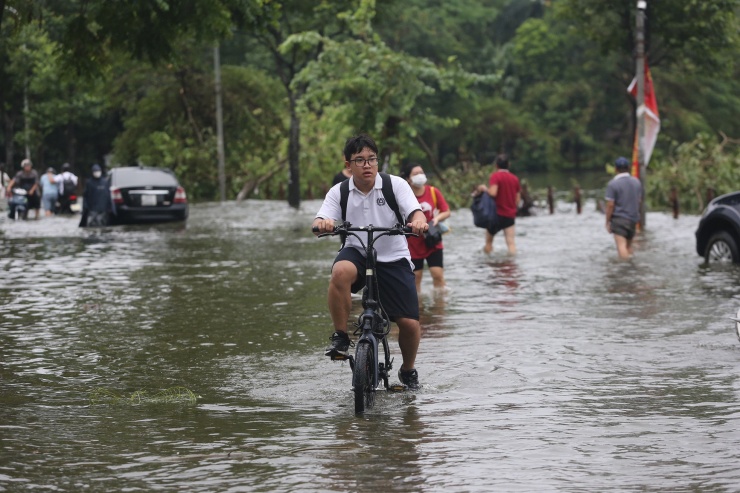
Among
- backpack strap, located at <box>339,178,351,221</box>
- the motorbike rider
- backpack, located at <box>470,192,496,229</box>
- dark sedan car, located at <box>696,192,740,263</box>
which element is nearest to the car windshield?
the motorbike rider

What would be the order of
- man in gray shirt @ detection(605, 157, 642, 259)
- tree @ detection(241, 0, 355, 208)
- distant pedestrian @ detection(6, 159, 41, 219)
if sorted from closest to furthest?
man in gray shirt @ detection(605, 157, 642, 259)
distant pedestrian @ detection(6, 159, 41, 219)
tree @ detection(241, 0, 355, 208)

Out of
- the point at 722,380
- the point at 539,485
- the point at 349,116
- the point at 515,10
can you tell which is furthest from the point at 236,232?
the point at 515,10

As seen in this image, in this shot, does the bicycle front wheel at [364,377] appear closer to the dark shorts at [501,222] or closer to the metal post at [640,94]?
the dark shorts at [501,222]

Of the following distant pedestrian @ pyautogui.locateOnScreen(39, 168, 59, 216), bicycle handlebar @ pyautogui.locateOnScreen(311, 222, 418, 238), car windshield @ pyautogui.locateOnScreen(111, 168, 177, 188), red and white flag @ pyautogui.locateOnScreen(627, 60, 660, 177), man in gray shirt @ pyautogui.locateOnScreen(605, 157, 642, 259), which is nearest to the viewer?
bicycle handlebar @ pyautogui.locateOnScreen(311, 222, 418, 238)

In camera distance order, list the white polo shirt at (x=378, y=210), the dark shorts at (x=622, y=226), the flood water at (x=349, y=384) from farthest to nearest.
Answer: the dark shorts at (x=622, y=226), the white polo shirt at (x=378, y=210), the flood water at (x=349, y=384)

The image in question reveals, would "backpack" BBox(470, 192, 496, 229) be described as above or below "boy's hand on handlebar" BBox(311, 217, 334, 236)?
below

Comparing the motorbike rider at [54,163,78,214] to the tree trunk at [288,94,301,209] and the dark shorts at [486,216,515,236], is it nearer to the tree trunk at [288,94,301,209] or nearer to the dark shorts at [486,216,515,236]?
the tree trunk at [288,94,301,209]

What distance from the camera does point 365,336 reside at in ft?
29.3

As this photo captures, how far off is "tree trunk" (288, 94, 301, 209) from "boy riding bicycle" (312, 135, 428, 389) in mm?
34417

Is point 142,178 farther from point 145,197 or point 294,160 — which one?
point 294,160

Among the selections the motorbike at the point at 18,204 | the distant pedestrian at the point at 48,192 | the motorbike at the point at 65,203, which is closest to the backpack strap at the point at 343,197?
the motorbike at the point at 18,204

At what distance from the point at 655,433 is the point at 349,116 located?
108 ft

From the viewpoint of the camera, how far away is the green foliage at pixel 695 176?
3656 cm

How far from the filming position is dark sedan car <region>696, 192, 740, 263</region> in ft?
62.6
